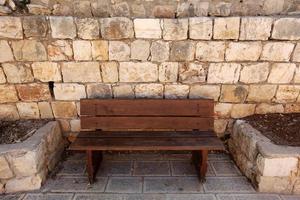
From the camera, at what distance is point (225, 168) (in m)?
3.42

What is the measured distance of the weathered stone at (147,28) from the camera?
3.18 metres

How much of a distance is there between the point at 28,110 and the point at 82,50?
1147 mm

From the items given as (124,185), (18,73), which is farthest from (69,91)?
(124,185)

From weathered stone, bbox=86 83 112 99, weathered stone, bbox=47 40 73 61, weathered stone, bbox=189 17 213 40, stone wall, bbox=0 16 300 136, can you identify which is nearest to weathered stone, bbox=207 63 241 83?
stone wall, bbox=0 16 300 136

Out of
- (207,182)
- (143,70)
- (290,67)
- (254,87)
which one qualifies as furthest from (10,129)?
(290,67)

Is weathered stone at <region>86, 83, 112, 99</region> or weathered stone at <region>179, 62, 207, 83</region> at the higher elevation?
weathered stone at <region>179, 62, 207, 83</region>

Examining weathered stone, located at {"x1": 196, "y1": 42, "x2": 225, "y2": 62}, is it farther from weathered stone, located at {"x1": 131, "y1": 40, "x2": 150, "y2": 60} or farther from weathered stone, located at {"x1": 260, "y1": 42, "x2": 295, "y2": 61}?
weathered stone, located at {"x1": 131, "y1": 40, "x2": 150, "y2": 60}

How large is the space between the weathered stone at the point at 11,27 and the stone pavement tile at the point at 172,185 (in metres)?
2.40

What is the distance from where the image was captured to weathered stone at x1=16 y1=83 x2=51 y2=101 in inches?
136

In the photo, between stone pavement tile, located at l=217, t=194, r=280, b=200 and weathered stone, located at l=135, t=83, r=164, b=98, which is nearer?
stone pavement tile, located at l=217, t=194, r=280, b=200

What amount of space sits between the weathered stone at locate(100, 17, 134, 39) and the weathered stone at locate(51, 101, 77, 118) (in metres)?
1.07

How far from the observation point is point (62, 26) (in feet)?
10.5

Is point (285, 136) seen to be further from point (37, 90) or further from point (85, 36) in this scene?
point (37, 90)

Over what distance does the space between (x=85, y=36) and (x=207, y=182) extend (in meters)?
2.34
